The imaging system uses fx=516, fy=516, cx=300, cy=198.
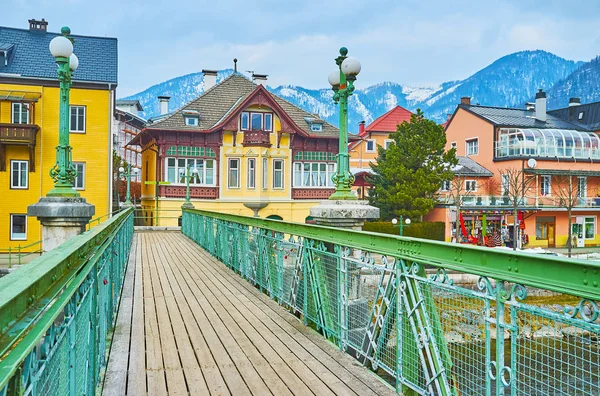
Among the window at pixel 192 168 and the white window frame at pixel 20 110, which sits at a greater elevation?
the white window frame at pixel 20 110

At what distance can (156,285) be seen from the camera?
30.5ft

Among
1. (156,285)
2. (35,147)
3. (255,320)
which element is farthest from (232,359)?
(35,147)

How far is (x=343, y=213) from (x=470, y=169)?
35783 mm

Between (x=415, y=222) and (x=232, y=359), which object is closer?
(x=232, y=359)

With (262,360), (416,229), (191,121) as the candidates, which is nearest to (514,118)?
(416,229)

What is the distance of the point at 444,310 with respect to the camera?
3.63 metres

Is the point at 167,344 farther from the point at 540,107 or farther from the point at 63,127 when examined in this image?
the point at 540,107

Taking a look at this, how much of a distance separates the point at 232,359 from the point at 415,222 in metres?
31.8

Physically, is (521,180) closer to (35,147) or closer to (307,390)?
(35,147)

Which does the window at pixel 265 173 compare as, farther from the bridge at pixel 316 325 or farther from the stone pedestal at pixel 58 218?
the bridge at pixel 316 325

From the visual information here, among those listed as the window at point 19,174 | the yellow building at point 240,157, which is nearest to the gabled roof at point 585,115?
the yellow building at point 240,157

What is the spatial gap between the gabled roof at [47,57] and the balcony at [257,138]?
934 cm

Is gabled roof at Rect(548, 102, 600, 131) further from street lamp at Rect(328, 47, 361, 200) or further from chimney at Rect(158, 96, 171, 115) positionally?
street lamp at Rect(328, 47, 361, 200)

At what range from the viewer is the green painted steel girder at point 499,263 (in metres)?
2.32
